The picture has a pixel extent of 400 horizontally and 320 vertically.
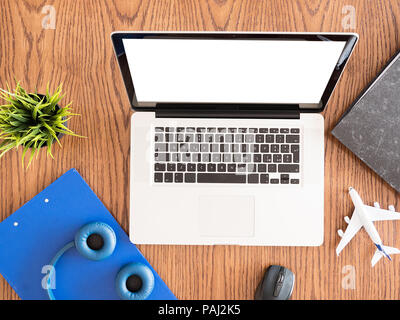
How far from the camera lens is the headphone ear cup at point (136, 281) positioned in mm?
839

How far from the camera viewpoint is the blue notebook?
2.88 ft

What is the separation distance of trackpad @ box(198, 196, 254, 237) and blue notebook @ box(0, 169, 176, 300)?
18 cm

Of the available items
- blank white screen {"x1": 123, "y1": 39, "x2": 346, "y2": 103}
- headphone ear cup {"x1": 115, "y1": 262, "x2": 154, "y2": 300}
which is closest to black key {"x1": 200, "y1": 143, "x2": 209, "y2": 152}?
blank white screen {"x1": 123, "y1": 39, "x2": 346, "y2": 103}

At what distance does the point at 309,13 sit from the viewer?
34.0 inches

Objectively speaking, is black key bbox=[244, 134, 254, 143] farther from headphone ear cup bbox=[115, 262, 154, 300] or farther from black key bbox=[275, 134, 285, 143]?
headphone ear cup bbox=[115, 262, 154, 300]

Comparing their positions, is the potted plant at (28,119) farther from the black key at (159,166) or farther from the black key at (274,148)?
the black key at (274,148)

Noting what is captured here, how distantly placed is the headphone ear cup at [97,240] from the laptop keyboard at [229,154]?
19 cm

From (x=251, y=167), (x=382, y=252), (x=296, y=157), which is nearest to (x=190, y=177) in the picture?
(x=251, y=167)

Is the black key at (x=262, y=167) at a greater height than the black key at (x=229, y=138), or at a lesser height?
lesser

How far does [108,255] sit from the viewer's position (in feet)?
2.79

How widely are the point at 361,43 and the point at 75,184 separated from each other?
76cm

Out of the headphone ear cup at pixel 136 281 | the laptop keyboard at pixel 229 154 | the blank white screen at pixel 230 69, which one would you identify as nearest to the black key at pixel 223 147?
the laptop keyboard at pixel 229 154

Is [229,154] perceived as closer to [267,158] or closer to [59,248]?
[267,158]

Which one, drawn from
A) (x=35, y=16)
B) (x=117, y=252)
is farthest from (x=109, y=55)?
(x=117, y=252)
